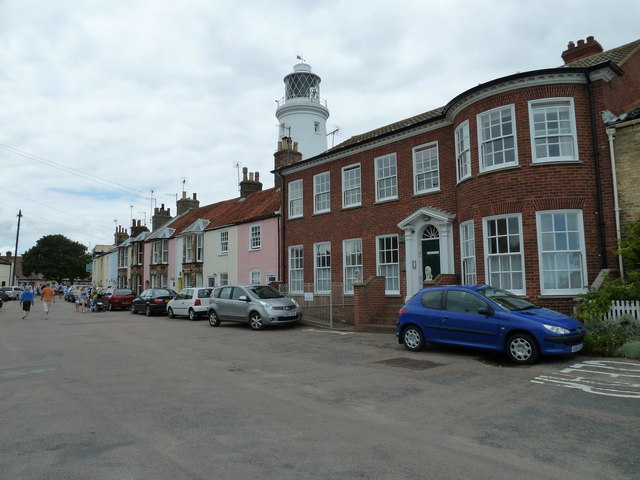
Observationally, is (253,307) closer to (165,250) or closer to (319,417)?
(319,417)

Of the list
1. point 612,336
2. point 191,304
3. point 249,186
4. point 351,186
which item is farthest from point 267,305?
point 249,186

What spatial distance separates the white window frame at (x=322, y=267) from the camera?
67.5ft

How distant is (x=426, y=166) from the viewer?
1709 cm

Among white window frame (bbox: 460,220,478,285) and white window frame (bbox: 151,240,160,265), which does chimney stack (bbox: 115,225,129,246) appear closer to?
white window frame (bbox: 151,240,160,265)

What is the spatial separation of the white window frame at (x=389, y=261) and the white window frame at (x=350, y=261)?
1038mm

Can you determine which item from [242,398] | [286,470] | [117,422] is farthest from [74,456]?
[242,398]

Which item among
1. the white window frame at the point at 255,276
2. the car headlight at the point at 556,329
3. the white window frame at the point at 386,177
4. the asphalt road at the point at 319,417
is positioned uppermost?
the white window frame at the point at 386,177

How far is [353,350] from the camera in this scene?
11617 millimetres

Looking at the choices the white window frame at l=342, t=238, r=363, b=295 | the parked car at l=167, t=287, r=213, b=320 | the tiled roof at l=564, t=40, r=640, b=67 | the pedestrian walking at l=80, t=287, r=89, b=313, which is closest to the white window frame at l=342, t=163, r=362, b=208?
the white window frame at l=342, t=238, r=363, b=295

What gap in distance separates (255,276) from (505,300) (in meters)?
17.7

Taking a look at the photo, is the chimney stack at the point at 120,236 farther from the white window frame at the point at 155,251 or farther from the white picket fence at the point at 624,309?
the white picket fence at the point at 624,309

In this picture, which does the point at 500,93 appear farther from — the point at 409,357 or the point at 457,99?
the point at 409,357

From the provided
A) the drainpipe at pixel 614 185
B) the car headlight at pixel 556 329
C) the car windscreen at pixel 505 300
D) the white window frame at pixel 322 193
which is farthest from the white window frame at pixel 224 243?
the car headlight at pixel 556 329

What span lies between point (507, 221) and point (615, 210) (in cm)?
265
